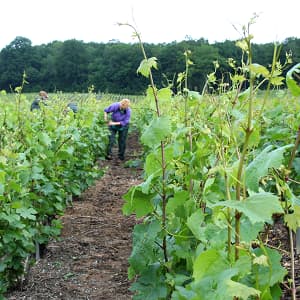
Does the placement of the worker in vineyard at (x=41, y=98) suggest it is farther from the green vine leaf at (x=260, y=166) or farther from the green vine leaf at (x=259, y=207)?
the green vine leaf at (x=259, y=207)

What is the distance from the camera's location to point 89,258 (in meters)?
5.86

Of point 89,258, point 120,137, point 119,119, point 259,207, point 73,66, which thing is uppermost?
point 73,66

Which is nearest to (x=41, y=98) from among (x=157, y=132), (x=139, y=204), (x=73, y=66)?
(x=139, y=204)

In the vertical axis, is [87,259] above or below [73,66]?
below

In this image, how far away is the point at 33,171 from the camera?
472cm

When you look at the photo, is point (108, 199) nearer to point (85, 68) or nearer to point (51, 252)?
point (51, 252)

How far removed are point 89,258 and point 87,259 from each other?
0.13 feet

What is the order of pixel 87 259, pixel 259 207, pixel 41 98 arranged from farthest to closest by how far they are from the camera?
pixel 41 98 < pixel 87 259 < pixel 259 207

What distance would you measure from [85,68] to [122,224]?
35797 millimetres

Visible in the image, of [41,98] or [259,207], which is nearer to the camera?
[259,207]

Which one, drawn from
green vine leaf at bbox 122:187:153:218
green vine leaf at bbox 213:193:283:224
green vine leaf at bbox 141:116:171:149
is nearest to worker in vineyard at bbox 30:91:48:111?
green vine leaf at bbox 122:187:153:218

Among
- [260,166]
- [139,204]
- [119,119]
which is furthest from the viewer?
[119,119]

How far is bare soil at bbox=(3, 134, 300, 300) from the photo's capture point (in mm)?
4812

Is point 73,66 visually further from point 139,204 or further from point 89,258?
point 139,204
